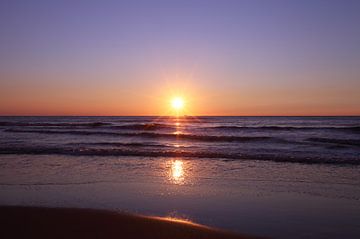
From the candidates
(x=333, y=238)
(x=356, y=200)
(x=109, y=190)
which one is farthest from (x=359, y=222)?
(x=109, y=190)

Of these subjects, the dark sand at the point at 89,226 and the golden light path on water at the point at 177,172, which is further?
the golden light path on water at the point at 177,172

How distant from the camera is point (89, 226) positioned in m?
5.30

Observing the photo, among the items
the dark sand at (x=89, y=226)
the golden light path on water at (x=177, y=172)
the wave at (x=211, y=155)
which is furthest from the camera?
the wave at (x=211, y=155)

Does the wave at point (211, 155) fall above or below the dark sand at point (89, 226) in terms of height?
below

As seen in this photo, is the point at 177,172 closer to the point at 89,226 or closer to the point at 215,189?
the point at 215,189

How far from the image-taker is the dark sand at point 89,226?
4922 millimetres

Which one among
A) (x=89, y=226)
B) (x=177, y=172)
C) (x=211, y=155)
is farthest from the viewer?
(x=211, y=155)

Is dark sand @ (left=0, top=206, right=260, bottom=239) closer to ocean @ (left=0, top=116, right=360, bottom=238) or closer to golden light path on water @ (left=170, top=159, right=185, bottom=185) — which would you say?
ocean @ (left=0, top=116, right=360, bottom=238)

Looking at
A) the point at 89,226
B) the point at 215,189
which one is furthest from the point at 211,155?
the point at 89,226

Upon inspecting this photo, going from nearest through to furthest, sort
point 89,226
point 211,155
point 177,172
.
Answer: point 89,226 < point 177,172 < point 211,155

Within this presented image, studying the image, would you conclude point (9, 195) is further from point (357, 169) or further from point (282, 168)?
point (357, 169)

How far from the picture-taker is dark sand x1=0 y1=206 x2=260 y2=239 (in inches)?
194

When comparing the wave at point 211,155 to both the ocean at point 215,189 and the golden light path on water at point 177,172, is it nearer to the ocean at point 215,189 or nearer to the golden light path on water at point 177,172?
the ocean at point 215,189

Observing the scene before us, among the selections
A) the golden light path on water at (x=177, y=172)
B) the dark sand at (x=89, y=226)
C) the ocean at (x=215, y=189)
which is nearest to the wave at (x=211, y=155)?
the ocean at (x=215, y=189)
